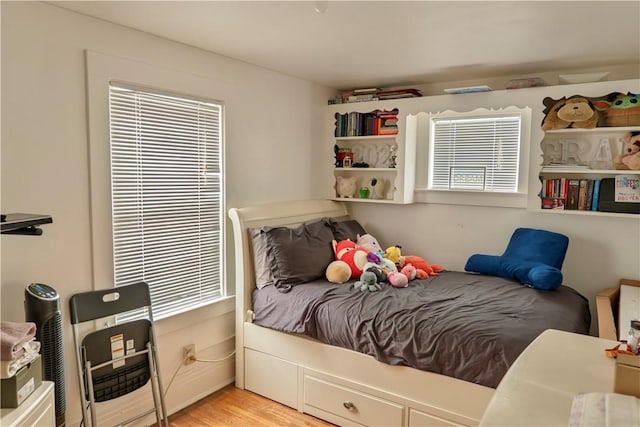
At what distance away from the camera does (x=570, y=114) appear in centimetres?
301

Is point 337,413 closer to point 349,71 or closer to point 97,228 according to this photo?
point 97,228

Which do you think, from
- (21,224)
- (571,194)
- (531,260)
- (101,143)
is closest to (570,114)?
(571,194)

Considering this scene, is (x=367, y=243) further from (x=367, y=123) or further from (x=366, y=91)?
(x=366, y=91)

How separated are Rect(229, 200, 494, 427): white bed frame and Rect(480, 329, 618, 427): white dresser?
1064mm

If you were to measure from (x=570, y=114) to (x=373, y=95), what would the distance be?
1559mm

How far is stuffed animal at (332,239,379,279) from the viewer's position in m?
3.15

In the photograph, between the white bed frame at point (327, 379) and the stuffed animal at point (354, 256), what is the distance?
17.4 inches

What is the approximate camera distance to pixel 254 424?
263cm

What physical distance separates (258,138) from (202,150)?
56 centimetres

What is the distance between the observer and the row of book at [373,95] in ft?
12.1

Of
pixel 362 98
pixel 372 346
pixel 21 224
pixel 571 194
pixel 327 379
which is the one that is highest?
pixel 362 98

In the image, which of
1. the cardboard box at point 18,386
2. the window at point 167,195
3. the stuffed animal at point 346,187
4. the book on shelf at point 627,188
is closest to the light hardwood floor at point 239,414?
the window at point 167,195

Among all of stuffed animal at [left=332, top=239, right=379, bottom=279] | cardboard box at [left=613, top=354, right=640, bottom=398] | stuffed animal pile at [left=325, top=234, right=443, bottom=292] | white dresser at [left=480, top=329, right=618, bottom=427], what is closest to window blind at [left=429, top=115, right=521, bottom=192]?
stuffed animal pile at [left=325, top=234, right=443, bottom=292]

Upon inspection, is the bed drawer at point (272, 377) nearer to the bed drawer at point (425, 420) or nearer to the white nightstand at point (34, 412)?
the bed drawer at point (425, 420)
